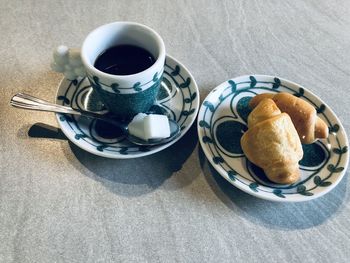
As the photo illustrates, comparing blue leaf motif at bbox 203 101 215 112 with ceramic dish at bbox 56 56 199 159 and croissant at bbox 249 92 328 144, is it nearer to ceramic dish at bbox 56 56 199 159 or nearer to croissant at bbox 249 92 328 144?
ceramic dish at bbox 56 56 199 159

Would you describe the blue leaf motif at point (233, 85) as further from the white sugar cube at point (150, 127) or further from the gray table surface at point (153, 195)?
the white sugar cube at point (150, 127)

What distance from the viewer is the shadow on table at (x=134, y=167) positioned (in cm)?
62

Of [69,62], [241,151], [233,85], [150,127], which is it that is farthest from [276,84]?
[69,62]

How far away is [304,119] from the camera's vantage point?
2.07ft

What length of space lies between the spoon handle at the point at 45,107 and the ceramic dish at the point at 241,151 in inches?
7.5

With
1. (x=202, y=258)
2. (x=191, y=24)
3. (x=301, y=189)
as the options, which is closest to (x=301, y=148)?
(x=301, y=189)

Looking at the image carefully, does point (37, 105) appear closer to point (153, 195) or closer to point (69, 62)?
point (69, 62)

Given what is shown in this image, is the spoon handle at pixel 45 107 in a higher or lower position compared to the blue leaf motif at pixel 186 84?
lower

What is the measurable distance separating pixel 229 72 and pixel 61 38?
1.47 feet

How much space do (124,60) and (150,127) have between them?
0.54 feet

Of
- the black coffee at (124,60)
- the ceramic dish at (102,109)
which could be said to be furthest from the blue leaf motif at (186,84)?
the black coffee at (124,60)

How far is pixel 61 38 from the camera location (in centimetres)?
86

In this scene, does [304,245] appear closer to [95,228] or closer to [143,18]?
[95,228]

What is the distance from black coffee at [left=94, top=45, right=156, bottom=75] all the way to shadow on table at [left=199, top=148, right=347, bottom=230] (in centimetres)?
26
